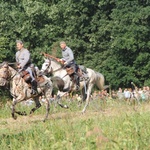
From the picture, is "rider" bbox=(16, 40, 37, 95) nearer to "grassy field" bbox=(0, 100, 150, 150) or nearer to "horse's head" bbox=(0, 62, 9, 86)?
"horse's head" bbox=(0, 62, 9, 86)

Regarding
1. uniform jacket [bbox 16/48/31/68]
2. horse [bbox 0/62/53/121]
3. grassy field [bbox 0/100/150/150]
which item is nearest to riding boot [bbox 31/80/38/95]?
horse [bbox 0/62/53/121]

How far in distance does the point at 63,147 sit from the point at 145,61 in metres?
35.3

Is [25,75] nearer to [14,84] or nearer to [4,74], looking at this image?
[14,84]

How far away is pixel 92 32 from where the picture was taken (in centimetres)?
4306

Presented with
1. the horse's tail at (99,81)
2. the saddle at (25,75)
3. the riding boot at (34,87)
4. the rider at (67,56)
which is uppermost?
the rider at (67,56)

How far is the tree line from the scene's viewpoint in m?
40.3

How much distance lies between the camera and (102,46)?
41812 mm

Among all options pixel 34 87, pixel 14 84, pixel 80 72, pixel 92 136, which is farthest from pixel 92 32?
pixel 92 136

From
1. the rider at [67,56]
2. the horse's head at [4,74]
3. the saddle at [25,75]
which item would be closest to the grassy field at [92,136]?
the horse's head at [4,74]

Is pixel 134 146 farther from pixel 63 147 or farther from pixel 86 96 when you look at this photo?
pixel 86 96

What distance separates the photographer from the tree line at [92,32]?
1587 inches

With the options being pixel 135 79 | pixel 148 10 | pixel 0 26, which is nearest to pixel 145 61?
pixel 135 79

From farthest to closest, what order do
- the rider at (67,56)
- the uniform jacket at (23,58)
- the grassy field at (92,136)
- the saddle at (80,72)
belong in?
the saddle at (80,72), the rider at (67,56), the uniform jacket at (23,58), the grassy field at (92,136)

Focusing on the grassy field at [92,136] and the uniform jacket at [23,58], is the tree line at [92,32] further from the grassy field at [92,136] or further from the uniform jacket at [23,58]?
the grassy field at [92,136]
